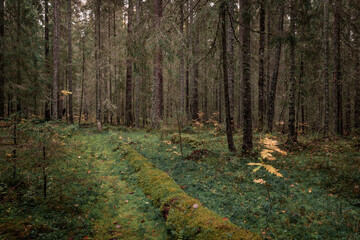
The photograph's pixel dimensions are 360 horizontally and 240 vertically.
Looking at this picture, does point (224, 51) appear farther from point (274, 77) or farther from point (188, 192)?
point (274, 77)

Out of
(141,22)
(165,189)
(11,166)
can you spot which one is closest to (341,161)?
(165,189)

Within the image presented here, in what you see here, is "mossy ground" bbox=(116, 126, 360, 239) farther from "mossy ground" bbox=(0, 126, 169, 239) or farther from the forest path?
"mossy ground" bbox=(0, 126, 169, 239)

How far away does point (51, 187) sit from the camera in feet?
16.6

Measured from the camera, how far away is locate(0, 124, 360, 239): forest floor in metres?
3.97

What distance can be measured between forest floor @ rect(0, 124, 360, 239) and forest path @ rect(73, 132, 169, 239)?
0.07 ft

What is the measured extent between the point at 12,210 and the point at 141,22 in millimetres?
12463

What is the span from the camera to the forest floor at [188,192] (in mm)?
3975

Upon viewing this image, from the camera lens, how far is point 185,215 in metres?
4.09

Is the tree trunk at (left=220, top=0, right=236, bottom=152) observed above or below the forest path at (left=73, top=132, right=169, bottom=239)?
above

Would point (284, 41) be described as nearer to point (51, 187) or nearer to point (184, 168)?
point (184, 168)

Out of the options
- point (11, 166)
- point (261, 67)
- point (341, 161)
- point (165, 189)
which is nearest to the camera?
point (11, 166)

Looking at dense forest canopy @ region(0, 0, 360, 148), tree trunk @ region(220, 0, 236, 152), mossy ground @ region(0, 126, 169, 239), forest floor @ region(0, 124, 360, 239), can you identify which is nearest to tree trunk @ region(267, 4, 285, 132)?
dense forest canopy @ region(0, 0, 360, 148)

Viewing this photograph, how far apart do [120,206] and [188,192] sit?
6.51ft

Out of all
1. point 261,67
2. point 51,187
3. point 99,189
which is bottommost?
point 99,189
